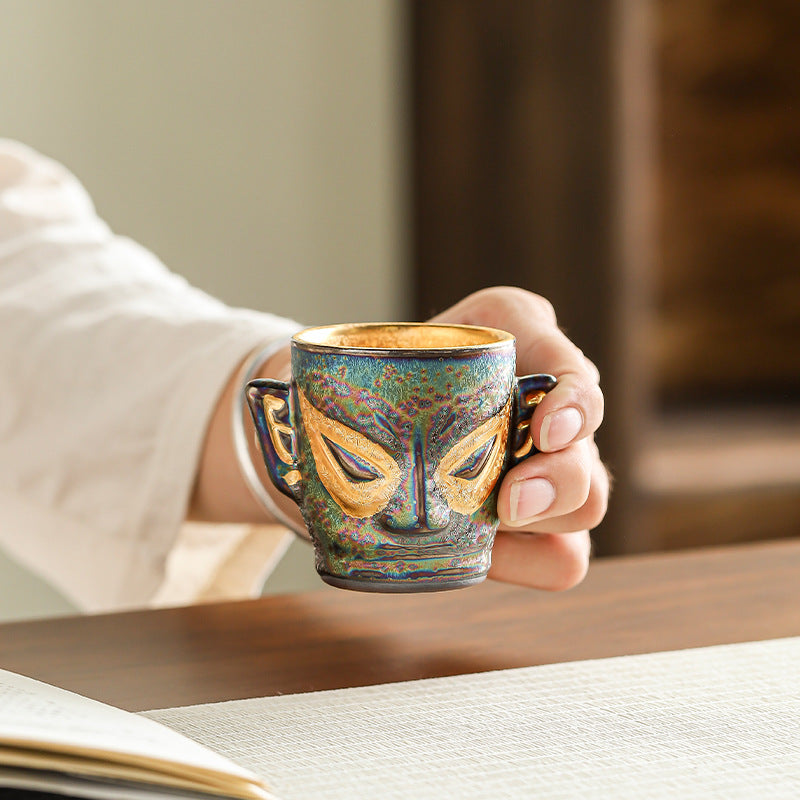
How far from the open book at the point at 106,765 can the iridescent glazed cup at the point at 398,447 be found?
12 cm

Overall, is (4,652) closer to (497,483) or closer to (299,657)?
(299,657)

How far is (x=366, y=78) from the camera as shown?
1778 millimetres

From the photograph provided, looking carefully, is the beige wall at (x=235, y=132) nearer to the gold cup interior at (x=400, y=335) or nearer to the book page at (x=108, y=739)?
the gold cup interior at (x=400, y=335)

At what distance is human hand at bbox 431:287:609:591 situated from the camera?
0.45m

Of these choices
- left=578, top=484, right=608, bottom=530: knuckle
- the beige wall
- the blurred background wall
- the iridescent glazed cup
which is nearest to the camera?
the iridescent glazed cup

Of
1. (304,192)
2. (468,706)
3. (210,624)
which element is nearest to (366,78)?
(304,192)

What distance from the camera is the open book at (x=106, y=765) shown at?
0.97 ft

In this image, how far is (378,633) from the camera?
1.72 feet

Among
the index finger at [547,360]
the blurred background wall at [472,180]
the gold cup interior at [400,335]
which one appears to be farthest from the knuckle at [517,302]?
the blurred background wall at [472,180]

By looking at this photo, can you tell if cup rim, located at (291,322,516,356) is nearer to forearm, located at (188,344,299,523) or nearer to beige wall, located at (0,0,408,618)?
forearm, located at (188,344,299,523)

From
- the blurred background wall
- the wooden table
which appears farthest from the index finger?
the blurred background wall

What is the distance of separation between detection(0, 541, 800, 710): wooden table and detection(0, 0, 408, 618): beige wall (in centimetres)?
125

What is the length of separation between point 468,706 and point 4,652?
0.21 meters

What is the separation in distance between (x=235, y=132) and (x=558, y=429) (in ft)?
4.62
